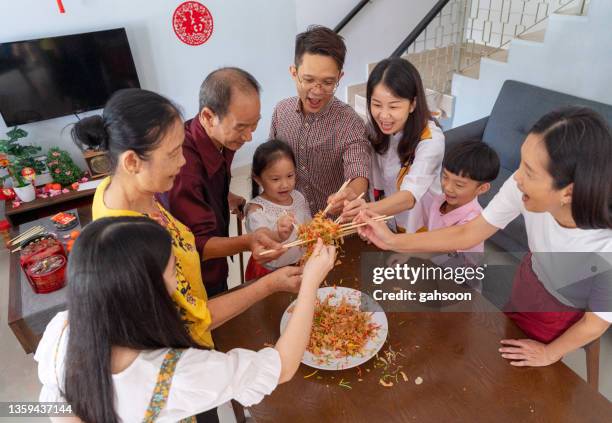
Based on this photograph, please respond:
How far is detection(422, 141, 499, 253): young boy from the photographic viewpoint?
1.91 meters

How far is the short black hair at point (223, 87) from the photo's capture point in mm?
1449

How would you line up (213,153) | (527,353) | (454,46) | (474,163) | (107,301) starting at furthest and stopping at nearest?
(454,46) < (474,163) < (213,153) < (527,353) < (107,301)

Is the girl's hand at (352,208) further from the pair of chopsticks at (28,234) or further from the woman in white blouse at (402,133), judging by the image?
the pair of chopsticks at (28,234)

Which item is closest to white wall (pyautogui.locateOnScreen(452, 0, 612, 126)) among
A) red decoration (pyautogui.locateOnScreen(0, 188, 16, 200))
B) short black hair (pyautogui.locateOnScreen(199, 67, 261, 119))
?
short black hair (pyautogui.locateOnScreen(199, 67, 261, 119))

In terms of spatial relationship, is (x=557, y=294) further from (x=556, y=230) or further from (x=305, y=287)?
(x=305, y=287)

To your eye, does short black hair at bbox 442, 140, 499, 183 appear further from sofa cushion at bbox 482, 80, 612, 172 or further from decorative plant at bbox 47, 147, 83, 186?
decorative plant at bbox 47, 147, 83, 186

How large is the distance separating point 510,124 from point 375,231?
2.44 meters

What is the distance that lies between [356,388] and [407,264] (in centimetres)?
64

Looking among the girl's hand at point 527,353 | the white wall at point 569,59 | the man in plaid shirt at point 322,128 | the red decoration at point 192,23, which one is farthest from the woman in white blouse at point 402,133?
the red decoration at point 192,23

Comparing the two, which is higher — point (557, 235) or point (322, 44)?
point (322, 44)

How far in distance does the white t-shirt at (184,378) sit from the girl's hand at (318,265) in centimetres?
27

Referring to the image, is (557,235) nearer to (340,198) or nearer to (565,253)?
(565,253)

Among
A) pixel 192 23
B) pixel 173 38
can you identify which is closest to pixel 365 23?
pixel 192 23

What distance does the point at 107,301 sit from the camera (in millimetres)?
855
